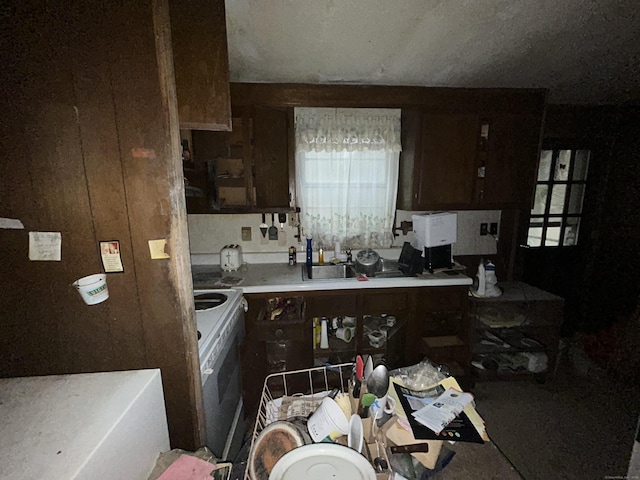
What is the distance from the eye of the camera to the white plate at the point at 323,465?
536 mm

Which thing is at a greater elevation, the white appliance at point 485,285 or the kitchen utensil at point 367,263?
the kitchen utensil at point 367,263

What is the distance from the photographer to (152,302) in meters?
0.78

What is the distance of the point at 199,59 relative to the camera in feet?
2.75

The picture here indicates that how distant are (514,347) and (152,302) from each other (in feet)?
8.16

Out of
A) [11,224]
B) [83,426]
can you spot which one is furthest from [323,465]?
[11,224]

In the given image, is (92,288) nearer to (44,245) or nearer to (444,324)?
(44,245)

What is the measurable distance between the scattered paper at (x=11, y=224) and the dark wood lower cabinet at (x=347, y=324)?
4.03 ft

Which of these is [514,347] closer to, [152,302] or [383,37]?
[383,37]

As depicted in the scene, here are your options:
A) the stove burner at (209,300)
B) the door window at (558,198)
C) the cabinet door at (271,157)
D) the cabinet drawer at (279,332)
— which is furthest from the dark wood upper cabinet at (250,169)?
the door window at (558,198)

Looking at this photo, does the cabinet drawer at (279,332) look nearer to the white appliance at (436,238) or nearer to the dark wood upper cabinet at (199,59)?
the white appliance at (436,238)

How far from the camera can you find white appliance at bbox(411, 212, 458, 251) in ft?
6.88

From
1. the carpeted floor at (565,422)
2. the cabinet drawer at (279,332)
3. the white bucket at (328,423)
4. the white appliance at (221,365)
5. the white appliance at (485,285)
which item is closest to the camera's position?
the white bucket at (328,423)

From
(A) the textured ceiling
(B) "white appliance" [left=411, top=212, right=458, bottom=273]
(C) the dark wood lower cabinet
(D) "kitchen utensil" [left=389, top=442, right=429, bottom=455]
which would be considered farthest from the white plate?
(B) "white appliance" [left=411, top=212, right=458, bottom=273]

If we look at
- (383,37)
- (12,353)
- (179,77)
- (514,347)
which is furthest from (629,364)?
(12,353)
